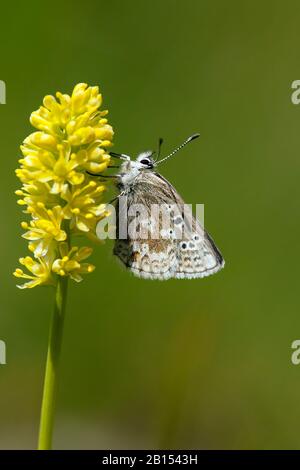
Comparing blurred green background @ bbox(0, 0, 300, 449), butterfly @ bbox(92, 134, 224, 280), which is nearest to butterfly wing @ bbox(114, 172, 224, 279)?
butterfly @ bbox(92, 134, 224, 280)

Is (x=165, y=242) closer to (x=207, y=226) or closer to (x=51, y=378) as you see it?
(x=51, y=378)

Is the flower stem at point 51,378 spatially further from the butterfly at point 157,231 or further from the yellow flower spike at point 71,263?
the butterfly at point 157,231

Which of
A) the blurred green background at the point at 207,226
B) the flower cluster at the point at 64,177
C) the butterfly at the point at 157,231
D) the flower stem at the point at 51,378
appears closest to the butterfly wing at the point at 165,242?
the butterfly at the point at 157,231

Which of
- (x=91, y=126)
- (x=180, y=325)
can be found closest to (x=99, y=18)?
(x=180, y=325)

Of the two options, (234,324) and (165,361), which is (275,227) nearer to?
(234,324)

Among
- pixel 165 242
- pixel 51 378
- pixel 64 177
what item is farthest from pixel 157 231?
pixel 51 378

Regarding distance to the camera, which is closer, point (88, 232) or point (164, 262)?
point (88, 232)
